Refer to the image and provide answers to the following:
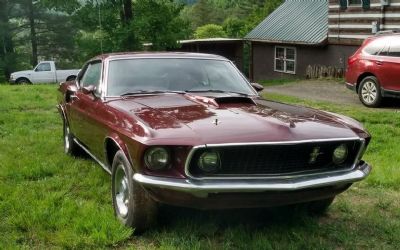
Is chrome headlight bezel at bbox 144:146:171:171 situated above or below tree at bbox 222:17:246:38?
below

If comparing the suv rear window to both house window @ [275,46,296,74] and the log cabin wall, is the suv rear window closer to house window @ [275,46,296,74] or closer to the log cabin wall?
the log cabin wall

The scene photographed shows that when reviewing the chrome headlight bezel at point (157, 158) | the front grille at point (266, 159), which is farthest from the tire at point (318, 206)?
the chrome headlight bezel at point (157, 158)

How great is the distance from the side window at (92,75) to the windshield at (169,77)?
310mm

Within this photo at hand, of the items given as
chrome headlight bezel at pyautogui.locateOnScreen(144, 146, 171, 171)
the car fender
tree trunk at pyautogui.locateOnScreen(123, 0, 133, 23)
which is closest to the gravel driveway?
the car fender

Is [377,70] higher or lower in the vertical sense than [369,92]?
higher

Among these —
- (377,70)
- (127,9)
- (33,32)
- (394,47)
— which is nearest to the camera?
(394,47)

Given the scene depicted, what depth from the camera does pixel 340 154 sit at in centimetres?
417

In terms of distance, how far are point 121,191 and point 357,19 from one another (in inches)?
724

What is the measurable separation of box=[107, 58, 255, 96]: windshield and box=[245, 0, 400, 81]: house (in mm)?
14872

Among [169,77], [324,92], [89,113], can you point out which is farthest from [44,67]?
[169,77]

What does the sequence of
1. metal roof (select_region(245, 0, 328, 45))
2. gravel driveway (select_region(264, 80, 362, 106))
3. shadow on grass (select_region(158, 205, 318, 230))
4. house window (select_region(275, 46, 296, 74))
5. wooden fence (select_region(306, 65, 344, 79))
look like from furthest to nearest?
house window (select_region(275, 46, 296, 74))
metal roof (select_region(245, 0, 328, 45))
wooden fence (select_region(306, 65, 344, 79))
gravel driveway (select_region(264, 80, 362, 106))
shadow on grass (select_region(158, 205, 318, 230))

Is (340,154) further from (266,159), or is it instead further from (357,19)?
(357,19)

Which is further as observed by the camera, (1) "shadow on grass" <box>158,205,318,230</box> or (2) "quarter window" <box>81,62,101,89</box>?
(2) "quarter window" <box>81,62,101,89</box>

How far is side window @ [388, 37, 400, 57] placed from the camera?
11375 millimetres
